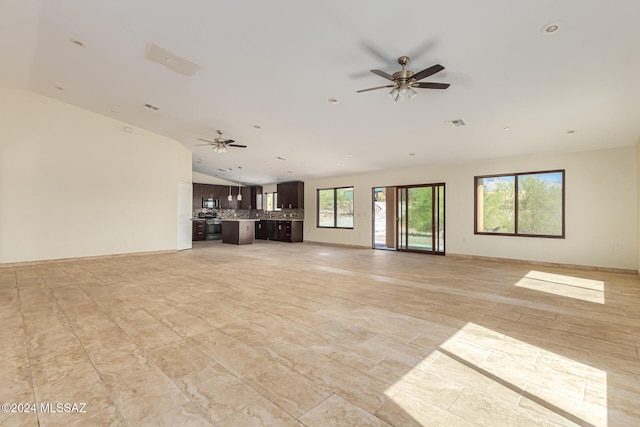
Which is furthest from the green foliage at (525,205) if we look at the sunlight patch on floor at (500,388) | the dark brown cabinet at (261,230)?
the dark brown cabinet at (261,230)

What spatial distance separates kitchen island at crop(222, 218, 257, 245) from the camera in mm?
10859

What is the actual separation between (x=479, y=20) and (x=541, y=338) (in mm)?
3154

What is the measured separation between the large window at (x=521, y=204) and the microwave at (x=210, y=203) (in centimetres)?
1054

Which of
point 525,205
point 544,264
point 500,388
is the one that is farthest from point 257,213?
point 500,388

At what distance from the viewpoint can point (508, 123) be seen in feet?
17.2

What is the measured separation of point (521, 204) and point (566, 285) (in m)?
2.81

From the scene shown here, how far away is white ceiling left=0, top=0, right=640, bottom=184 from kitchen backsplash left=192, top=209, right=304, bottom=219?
238 inches

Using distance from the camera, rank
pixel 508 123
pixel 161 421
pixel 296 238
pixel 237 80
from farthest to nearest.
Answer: pixel 296 238, pixel 508 123, pixel 237 80, pixel 161 421

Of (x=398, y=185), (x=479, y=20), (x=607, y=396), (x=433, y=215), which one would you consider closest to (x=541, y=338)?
(x=607, y=396)

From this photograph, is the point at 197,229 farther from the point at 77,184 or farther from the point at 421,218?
the point at 421,218

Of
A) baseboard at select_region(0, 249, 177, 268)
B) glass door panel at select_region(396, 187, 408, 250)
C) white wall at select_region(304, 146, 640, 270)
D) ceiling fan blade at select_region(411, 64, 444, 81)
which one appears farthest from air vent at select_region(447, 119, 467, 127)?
baseboard at select_region(0, 249, 177, 268)

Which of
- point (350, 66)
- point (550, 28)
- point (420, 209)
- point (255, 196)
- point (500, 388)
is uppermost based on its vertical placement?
point (350, 66)

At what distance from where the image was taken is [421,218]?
8797 millimetres

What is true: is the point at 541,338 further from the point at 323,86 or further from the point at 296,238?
the point at 296,238
